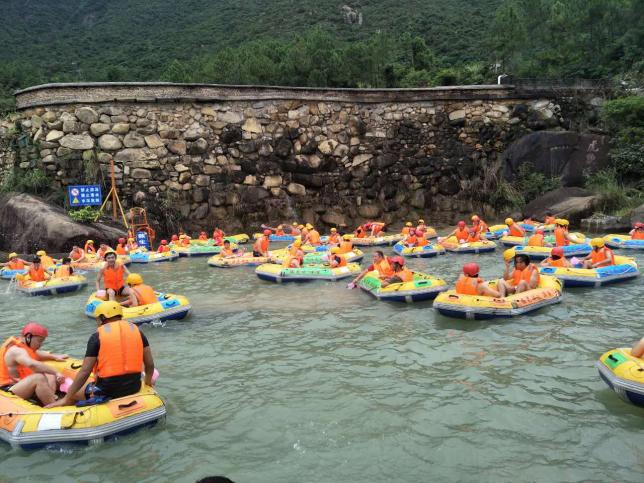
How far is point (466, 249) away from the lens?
18.7 metres

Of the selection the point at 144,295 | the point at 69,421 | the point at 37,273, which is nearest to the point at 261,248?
the point at 37,273

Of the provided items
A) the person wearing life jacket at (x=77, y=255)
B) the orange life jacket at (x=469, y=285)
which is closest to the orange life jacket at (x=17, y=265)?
the person wearing life jacket at (x=77, y=255)

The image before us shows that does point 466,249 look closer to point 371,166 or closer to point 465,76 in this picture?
point 371,166

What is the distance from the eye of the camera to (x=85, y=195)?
73.0 ft

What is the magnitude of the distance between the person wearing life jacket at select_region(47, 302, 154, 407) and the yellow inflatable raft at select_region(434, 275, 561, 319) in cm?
606

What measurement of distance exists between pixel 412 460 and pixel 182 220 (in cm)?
1952

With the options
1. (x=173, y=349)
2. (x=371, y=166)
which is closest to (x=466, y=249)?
(x=371, y=166)

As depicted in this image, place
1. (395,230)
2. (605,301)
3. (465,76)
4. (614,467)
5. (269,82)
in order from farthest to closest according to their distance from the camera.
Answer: (465,76), (269,82), (395,230), (605,301), (614,467)

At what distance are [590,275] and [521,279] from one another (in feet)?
7.91

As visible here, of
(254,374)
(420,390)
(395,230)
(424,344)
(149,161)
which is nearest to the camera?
(420,390)

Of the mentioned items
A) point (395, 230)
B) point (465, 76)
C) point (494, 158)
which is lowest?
point (395, 230)

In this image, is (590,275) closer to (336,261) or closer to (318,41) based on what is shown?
(336,261)

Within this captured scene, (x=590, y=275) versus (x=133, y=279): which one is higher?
(x=133, y=279)

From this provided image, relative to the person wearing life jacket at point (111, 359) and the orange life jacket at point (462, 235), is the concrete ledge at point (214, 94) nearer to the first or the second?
the orange life jacket at point (462, 235)
